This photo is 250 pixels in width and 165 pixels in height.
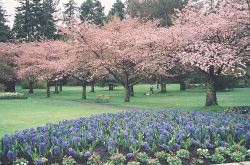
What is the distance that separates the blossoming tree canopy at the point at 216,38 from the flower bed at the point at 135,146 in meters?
11.1

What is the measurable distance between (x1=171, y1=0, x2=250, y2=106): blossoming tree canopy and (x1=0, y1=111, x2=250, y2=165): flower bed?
11149mm

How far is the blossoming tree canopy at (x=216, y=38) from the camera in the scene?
2075cm

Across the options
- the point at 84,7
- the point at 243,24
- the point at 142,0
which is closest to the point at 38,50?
the point at 142,0

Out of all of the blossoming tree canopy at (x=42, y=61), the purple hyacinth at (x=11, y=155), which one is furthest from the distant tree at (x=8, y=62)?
the purple hyacinth at (x=11, y=155)

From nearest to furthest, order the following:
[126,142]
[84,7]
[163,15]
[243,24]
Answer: [126,142] → [243,24] → [163,15] → [84,7]

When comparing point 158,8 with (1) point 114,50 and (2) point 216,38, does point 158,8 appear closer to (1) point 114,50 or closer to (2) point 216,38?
(1) point 114,50

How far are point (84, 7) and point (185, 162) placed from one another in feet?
269

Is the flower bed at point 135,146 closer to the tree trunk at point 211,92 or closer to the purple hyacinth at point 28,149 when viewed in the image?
the purple hyacinth at point 28,149

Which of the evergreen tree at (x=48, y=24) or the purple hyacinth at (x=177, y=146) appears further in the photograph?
the evergreen tree at (x=48, y=24)

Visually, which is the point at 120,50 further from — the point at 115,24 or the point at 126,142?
the point at 126,142

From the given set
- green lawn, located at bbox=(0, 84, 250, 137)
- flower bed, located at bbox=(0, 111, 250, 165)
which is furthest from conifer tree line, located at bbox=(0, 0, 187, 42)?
flower bed, located at bbox=(0, 111, 250, 165)

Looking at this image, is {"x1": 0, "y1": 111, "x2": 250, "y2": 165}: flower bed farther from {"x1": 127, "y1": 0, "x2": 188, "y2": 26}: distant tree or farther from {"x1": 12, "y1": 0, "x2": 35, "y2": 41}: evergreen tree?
{"x1": 12, "y1": 0, "x2": 35, "y2": 41}: evergreen tree

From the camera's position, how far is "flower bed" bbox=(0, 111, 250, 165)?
8133 millimetres

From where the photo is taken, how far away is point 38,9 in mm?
65875
